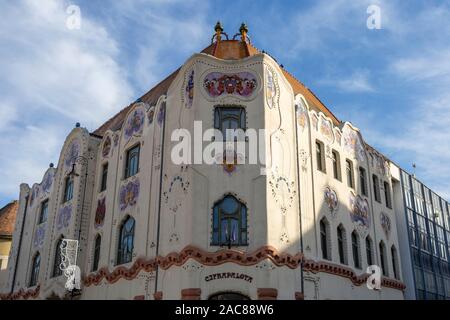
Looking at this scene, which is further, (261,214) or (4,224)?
(4,224)

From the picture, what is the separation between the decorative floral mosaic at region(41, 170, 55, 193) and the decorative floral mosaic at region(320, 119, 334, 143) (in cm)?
1551

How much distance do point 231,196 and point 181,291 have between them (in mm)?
→ 3914

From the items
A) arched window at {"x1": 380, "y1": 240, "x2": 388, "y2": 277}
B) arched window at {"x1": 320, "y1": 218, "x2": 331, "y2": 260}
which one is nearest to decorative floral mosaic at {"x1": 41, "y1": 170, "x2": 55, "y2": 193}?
arched window at {"x1": 320, "y1": 218, "x2": 331, "y2": 260}

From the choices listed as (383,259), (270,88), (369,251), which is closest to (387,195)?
(383,259)

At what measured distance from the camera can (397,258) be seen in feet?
91.9

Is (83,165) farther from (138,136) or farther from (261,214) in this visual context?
(261,214)

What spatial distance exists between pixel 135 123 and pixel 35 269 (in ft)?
34.8

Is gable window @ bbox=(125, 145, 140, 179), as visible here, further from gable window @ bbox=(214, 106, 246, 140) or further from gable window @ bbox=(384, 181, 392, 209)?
gable window @ bbox=(384, 181, 392, 209)

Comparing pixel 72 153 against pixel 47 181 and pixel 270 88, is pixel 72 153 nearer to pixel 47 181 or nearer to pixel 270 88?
pixel 47 181

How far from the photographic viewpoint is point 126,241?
2286 centimetres

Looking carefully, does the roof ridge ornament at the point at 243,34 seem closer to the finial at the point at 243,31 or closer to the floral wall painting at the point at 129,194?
the finial at the point at 243,31

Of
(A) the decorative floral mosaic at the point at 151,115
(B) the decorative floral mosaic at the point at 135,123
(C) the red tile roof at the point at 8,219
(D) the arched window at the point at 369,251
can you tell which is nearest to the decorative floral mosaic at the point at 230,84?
(A) the decorative floral mosaic at the point at 151,115
